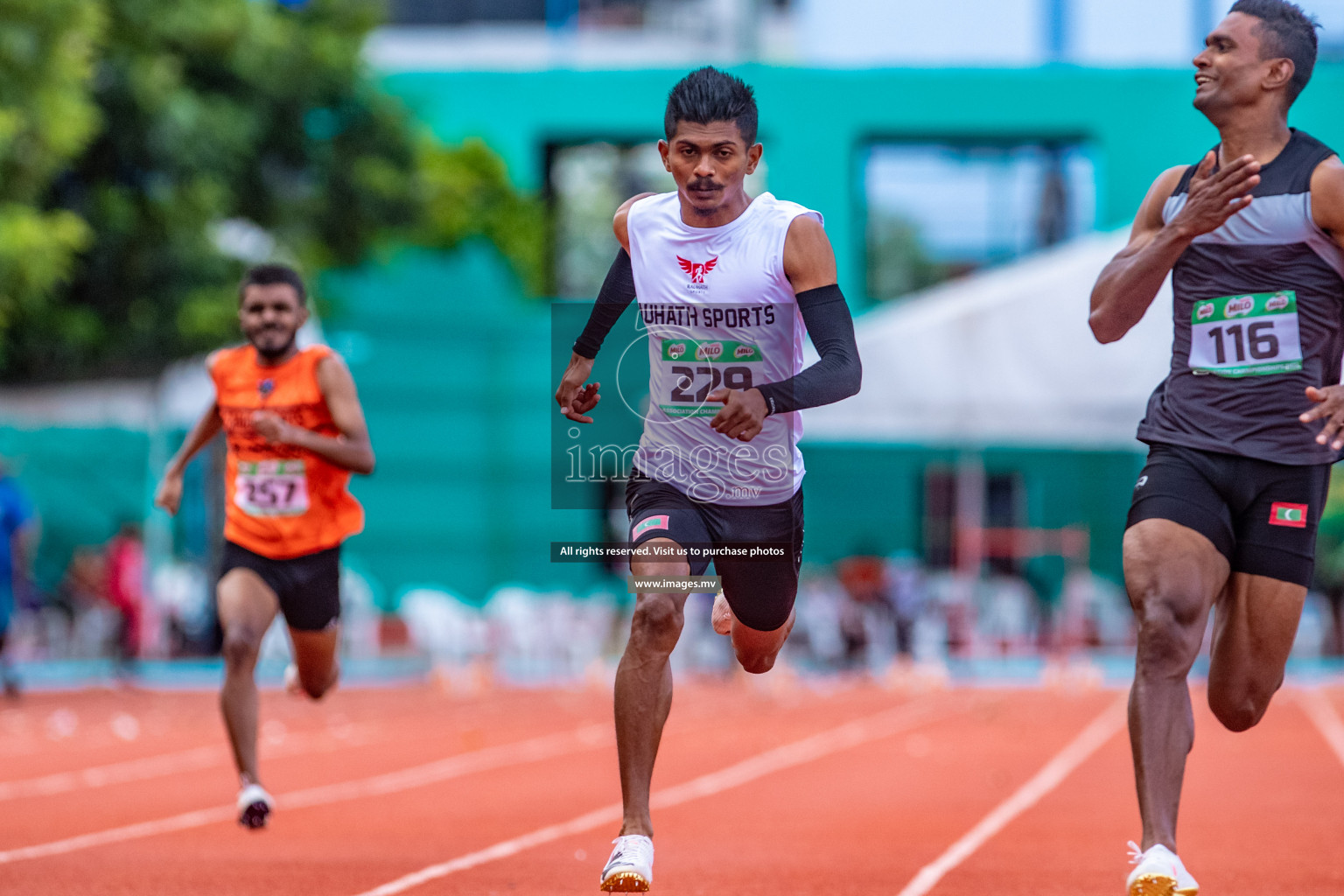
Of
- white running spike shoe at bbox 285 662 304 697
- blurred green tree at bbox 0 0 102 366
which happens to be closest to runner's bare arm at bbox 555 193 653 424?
white running spike shoe at bbox 285 662 304 697

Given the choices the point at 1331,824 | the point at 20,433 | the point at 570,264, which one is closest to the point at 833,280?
the point at 1331,824

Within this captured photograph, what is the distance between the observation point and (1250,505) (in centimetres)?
527

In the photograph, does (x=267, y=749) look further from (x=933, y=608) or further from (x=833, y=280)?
(x=933, y=608)

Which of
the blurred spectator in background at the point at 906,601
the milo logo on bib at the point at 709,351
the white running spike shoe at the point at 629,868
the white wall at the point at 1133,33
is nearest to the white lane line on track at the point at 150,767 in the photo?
the white running spike shoe at the point at 629,868

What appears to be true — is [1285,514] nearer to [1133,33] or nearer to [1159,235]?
[1159,235]

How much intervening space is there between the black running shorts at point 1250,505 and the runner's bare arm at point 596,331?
5.41ft

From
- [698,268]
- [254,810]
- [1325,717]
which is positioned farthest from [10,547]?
[698,268]

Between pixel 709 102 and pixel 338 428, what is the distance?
2.86 m

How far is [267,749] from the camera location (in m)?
12.3

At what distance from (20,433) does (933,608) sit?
10364 mm

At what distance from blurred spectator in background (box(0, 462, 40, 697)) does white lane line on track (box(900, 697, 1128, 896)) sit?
343 inches

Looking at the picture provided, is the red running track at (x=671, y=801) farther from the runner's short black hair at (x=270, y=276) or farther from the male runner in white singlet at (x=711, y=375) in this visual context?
the runner's short black hair at (x=270, y=276)

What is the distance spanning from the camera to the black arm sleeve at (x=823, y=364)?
5016 millimetres

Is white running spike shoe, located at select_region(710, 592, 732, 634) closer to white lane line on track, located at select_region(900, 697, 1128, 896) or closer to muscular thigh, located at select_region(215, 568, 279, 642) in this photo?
white lane line on track, located at select_region(900, 697, 1128, 896)
